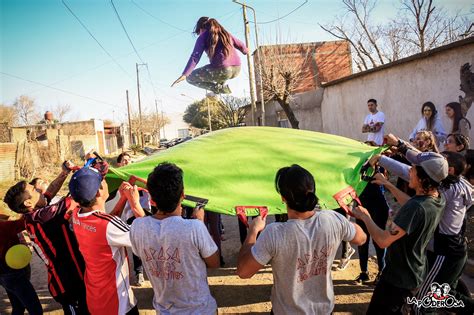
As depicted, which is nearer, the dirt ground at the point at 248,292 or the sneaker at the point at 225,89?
the dirt ground at the point at 248,292

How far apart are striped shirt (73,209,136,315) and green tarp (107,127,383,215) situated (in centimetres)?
58

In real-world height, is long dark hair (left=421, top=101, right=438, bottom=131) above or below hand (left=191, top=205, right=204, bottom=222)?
above

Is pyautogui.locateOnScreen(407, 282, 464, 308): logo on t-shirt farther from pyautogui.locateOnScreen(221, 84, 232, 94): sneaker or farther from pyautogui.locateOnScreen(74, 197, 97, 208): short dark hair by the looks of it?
pyautogui.locateOnScreen(221, 84, 232, 94): sneaker

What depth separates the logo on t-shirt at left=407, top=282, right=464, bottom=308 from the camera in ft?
8.16

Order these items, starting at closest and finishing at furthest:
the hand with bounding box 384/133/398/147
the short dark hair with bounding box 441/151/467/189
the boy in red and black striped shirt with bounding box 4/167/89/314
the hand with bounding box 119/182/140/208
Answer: the hand with bounding box 119/182/140/208, the boy in red and black striped shirt with bounding box 4/167/89/314, the short dark hair with bounding box 441/151/467/189, the hand with bounding box 384/133/398/147

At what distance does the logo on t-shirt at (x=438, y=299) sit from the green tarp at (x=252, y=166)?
913 mm

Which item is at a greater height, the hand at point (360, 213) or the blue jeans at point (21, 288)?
the hand at point (360, 213)

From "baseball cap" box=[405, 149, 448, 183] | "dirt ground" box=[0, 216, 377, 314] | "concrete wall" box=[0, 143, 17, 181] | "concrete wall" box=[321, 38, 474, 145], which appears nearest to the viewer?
"baseball cap" box=[405, 149, 448, 183]

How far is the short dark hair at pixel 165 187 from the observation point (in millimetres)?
1865

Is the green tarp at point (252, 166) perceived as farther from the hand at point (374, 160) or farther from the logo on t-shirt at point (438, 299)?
the logo on t-shirt at point (438, 299)

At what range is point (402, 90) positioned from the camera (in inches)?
375

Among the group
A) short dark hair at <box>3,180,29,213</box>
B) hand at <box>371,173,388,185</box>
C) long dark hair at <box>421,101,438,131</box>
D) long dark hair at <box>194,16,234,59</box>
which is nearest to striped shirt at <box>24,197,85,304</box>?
short dark hair at <box>3,180,29,213</box>

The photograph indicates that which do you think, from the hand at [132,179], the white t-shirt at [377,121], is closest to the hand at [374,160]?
the hand at [132,179]

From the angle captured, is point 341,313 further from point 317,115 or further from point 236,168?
point 317,115
